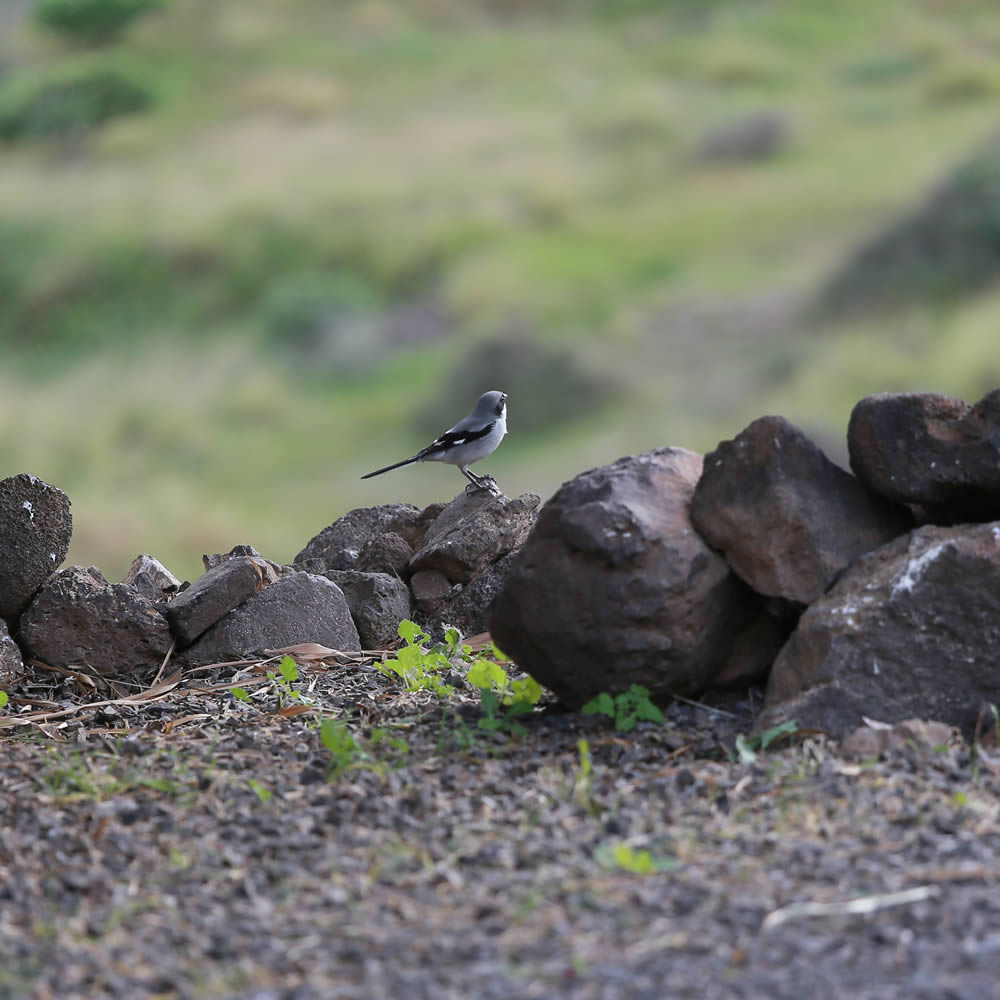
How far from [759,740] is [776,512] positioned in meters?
0.57

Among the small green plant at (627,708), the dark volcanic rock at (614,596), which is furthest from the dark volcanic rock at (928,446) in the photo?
the small green plant at (627,708)

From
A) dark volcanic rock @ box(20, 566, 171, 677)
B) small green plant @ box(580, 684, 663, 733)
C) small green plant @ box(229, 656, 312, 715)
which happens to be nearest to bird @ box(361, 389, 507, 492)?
dark volcanic rock @ box(20, 566, 171, 677)

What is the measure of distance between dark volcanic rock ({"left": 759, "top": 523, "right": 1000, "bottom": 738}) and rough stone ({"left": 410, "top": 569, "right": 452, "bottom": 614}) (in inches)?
67.7

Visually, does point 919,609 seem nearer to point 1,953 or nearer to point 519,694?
point 519,694

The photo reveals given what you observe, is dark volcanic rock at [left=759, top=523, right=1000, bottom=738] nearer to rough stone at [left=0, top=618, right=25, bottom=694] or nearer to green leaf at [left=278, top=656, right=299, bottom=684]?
green leaf at [left=278, top=656, right=299, bottom=684]

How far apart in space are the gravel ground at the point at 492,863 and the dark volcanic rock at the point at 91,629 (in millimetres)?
Result: 690

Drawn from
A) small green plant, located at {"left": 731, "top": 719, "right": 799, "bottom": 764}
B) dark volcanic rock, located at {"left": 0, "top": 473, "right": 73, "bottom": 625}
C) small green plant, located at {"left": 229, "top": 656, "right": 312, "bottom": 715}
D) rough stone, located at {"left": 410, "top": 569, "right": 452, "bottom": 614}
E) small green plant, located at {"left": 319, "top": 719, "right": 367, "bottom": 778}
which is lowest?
small green plant, located at {"left": 731, "top": 719, "right": 799, "bottom": 764}

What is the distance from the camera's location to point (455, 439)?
17.2ft

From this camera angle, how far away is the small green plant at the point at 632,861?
269 cm

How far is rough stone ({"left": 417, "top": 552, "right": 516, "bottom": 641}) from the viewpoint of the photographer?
4.87 m

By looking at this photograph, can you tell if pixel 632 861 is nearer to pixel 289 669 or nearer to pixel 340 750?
pixel 340 750

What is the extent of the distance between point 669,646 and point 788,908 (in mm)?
1067

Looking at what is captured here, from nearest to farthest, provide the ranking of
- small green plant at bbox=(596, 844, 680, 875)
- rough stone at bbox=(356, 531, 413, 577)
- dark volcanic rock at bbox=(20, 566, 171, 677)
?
small green plant at bbox=(596, 844, 680, 875)
dark volcanic rock at bbox=(20, 566, 171, 677)
rough stone at bbox=(356, 531, 413, 577)

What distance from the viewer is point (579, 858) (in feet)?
9.16
